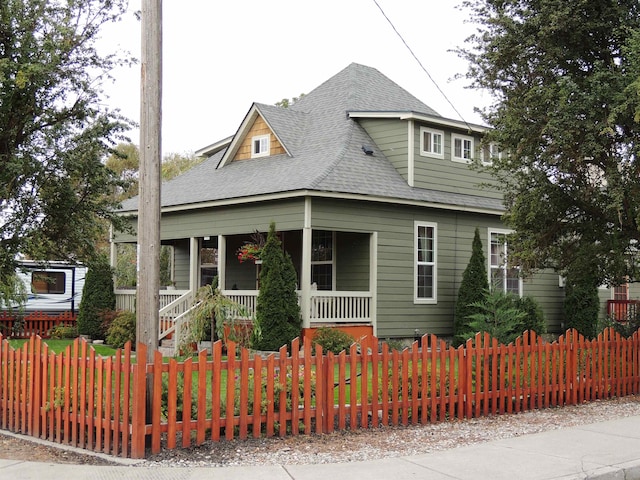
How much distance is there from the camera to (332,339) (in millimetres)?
17562

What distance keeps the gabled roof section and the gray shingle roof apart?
0.05 meters

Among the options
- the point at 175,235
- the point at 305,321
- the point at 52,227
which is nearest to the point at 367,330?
the point at 305,321

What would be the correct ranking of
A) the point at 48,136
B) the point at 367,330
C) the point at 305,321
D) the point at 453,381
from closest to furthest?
the point at 453,381, the point at 48,136, the point at 305,321, the point at 367,330

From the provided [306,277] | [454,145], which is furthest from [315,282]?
[454,145]

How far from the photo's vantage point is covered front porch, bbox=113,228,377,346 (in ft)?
59.4

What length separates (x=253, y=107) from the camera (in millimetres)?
22016

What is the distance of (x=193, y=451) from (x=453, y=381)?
154 inches

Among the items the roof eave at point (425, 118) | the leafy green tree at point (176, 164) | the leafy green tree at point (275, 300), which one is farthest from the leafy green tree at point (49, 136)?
the leafy green tree at point (176, 164)

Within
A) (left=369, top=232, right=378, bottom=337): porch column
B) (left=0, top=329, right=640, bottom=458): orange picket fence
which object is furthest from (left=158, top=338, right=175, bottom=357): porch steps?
(left=0, top=329, right=640, bottom=458): orange picket fence

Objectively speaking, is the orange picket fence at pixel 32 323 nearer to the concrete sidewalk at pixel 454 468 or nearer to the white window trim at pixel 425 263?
the white window trim at pixel 425 263

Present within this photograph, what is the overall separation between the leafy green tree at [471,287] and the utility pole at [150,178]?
13.1 metres

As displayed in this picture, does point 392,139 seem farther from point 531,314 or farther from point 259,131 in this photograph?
point 531,314

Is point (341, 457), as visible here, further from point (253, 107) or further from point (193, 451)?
point (253, 107)

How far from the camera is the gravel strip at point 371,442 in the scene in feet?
25.1
